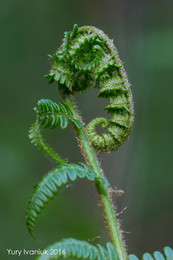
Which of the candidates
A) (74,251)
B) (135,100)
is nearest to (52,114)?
(74,251)

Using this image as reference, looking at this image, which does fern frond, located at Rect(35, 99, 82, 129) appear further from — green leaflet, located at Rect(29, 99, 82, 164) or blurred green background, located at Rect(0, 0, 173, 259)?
blurred green background, located at Rect(0, 0, 173, 259)

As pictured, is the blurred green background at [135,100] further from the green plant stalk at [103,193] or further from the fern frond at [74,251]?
the fern frond at [74,251]

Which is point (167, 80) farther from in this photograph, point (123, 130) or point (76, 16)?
point (123, 130)

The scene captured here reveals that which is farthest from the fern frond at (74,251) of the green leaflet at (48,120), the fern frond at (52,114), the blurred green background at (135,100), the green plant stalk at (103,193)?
the blurred green background at (135,100)

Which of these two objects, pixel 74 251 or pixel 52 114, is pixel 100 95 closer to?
pixel 52 114

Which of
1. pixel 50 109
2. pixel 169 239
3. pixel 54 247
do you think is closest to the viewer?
pixel 54 247

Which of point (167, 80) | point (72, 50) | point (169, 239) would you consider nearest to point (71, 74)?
point (72, 50)

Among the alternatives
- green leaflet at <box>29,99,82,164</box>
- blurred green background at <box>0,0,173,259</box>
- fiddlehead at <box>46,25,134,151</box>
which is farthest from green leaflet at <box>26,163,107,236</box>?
blurred green background at <box>0,0,173,259</box>
